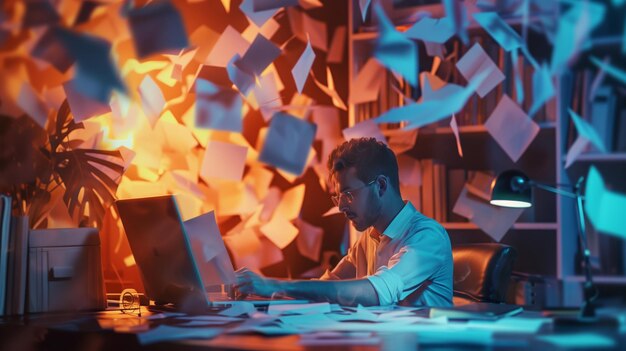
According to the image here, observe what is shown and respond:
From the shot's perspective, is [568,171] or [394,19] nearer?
[568,171]

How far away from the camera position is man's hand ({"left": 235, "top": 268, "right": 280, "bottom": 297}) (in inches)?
70.9

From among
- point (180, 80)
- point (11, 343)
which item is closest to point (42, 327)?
point (11, 343)

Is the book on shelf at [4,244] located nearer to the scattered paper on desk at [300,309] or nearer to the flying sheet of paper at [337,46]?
the scattered paper on desk at [300,309]

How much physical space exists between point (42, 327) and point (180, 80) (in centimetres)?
150

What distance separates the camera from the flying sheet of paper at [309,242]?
11.4 ft

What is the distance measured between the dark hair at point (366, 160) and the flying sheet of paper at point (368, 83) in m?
0.98

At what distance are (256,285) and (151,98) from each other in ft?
4.15

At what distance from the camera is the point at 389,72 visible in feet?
11.1

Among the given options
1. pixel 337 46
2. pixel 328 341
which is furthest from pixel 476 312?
pixel 337 46

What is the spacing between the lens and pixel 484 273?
237cm

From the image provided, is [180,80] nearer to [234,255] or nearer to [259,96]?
[259,96]

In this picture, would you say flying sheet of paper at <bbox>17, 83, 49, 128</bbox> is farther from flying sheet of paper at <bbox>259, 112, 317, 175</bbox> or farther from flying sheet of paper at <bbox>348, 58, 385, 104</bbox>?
flying sheet of paper at <bbox>348, 58, 385, 104</bbox>

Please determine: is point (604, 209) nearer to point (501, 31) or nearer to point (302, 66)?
point (501, 31)

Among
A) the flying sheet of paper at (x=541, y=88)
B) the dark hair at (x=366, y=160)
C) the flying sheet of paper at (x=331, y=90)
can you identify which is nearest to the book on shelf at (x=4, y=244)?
the dark hair at (x=366, y=160)
